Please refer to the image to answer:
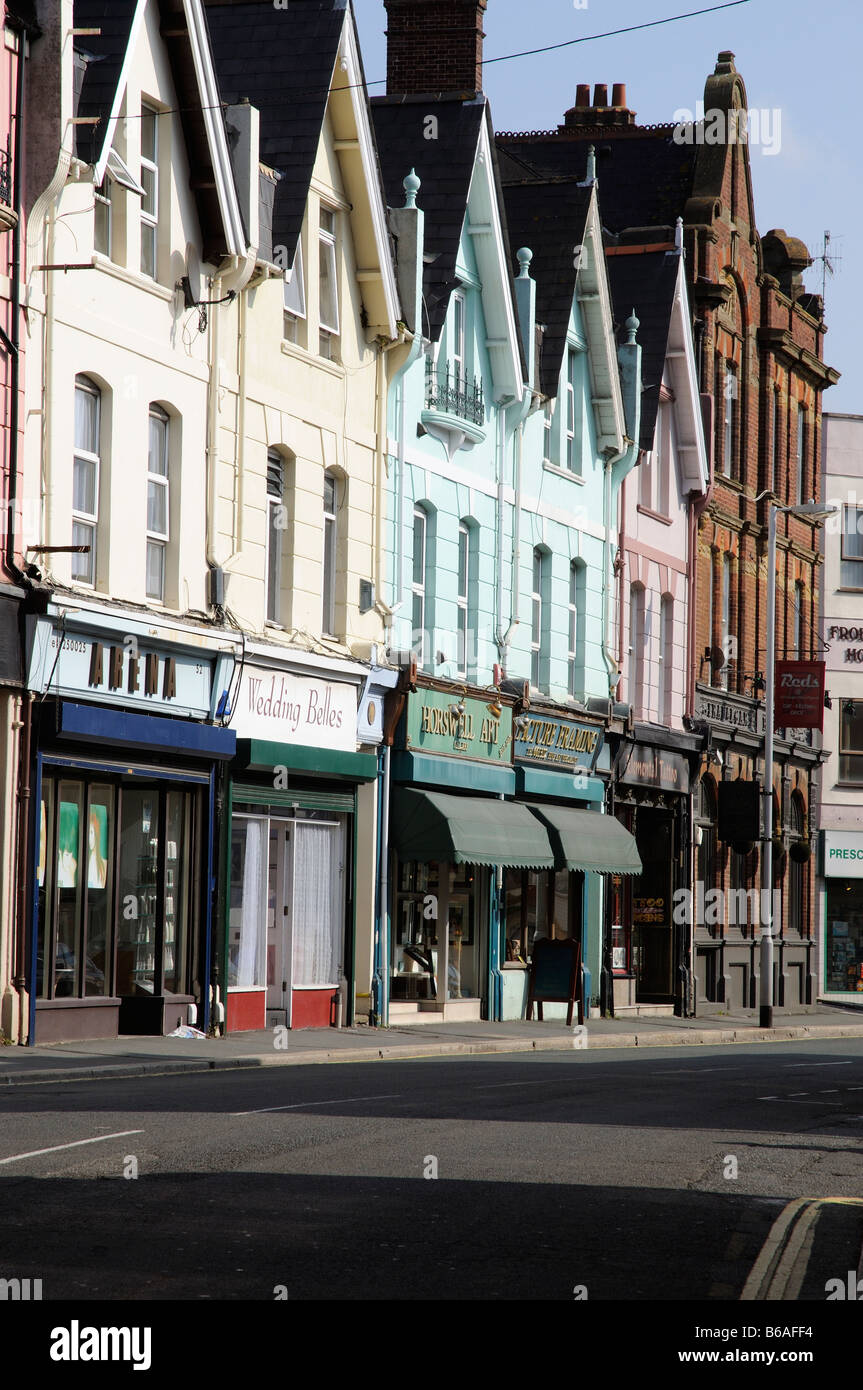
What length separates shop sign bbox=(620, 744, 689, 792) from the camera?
123 feet

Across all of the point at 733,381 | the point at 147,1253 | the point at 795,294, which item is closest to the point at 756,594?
the point at 733,381

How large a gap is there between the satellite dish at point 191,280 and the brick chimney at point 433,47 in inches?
439

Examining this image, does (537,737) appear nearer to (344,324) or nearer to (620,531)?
(620,531)

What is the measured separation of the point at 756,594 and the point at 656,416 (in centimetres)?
797

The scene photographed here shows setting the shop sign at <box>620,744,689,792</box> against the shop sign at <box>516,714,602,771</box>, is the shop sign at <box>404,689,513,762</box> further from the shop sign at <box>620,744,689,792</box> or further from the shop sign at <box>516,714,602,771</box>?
the shop sign at <box>620,744,689,792</box>

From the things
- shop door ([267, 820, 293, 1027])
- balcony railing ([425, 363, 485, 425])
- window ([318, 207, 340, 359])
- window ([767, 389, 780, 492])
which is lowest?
shop door ([267, 820, 293, 1027])

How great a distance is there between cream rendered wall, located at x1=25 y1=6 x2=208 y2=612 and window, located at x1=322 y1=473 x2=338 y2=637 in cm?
360

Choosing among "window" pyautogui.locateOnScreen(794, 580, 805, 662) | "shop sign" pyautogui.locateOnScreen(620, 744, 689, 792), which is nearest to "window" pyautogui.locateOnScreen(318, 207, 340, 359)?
"shop sign" pyautogui.locateOnScreen(620, 744, 689, 792)

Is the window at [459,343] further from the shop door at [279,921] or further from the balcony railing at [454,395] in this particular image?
the shop door at [279,921]

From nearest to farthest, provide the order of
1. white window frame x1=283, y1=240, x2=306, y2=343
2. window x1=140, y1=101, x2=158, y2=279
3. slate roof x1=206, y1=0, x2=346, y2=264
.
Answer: window x1=140, y1=101, x2=158, y2=279 < slate roof x1=206, y1=0, x2=346, y2=264 < white window frame x1=283, y1=240, x2=306, y2=343

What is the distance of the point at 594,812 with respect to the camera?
35.4m

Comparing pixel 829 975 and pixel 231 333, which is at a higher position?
pixel 231 333

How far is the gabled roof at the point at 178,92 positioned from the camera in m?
22.1

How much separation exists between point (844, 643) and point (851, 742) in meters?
2.49
